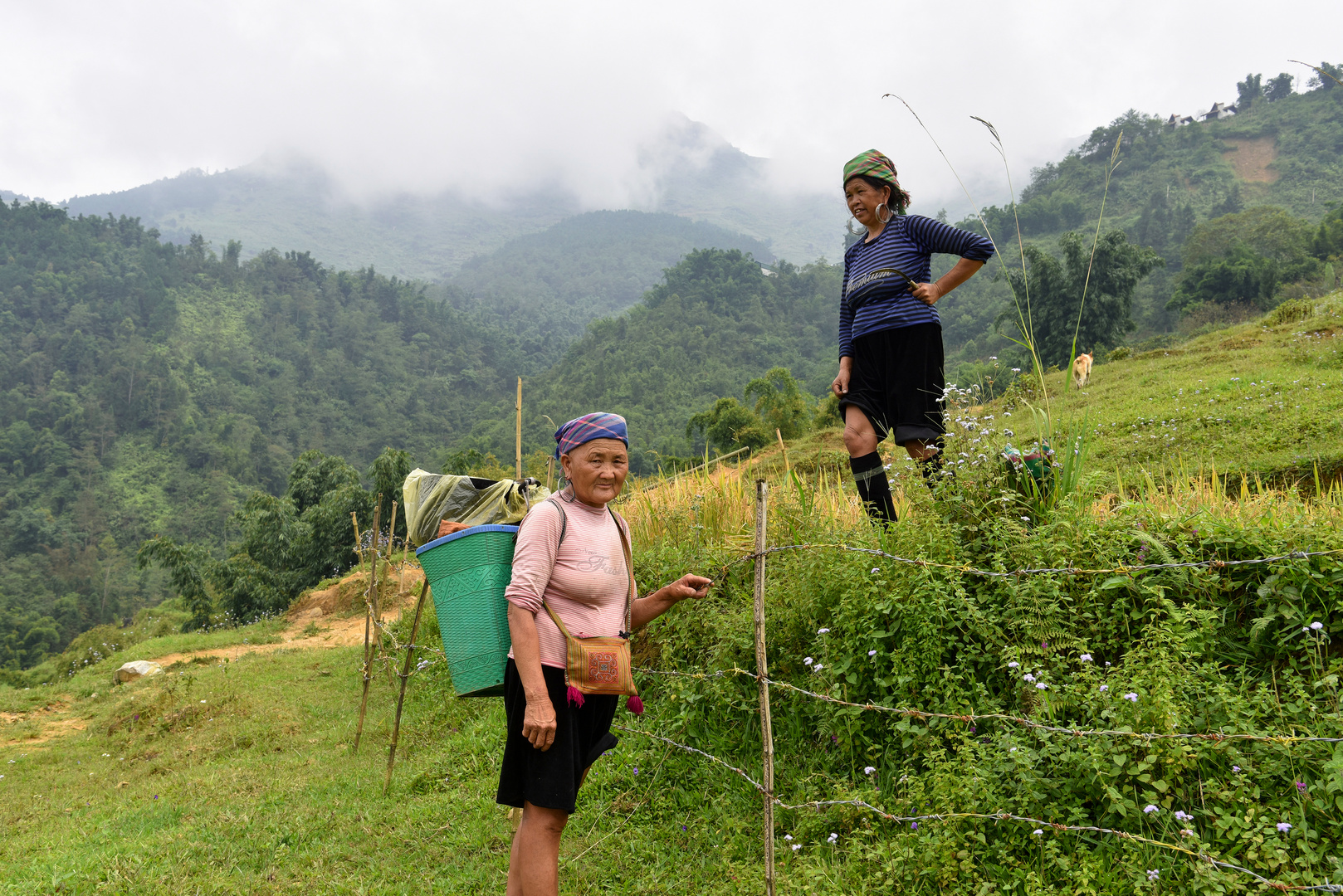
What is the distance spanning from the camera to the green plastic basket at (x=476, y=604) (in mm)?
2365

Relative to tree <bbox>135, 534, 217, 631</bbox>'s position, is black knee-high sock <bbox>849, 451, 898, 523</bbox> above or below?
above

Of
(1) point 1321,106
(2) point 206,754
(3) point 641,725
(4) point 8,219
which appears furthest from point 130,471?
(1) point 1321,106

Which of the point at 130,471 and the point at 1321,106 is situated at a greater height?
the point at 1321,106

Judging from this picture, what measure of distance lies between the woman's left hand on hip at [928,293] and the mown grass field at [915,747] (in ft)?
1.67

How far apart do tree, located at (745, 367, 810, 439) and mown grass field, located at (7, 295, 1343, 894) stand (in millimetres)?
17692

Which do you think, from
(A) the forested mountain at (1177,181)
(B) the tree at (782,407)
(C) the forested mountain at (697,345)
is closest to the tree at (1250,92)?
(A) the forested mountain at (1177,181)

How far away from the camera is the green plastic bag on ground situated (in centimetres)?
322

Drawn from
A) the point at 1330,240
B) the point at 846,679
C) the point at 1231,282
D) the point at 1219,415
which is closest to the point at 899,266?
the point at 846,679

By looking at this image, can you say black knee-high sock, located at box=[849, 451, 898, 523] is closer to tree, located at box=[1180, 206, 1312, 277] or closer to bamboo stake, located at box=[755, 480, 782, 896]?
bamboo stake, located at box=[755, 480, 782, 896]

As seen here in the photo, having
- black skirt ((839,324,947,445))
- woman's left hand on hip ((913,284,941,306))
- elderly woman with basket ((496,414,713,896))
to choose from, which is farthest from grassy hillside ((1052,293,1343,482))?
elderly woman with basket ((496,414,713,896))

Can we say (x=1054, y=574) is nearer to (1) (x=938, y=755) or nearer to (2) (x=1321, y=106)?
(1) (x=938, y=755)

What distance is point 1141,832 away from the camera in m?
2.21

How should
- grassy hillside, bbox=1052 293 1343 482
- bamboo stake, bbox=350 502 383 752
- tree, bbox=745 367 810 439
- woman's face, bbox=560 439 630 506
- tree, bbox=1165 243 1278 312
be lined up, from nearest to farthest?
woman's face, bbox=560 439 630 506, bamboo stake, bbox=350 502 383 752, grassy hillside, bbox=1052 293 1343 482, tree, bbox=745 367 810 439, tree, bbox=1165 243 1278 312

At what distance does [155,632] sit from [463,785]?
21275 millimetres
